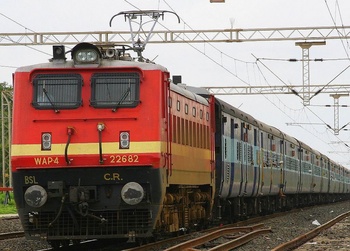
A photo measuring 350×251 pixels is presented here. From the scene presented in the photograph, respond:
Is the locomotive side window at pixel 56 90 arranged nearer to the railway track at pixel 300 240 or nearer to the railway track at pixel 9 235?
the railway track at pixel 300 240

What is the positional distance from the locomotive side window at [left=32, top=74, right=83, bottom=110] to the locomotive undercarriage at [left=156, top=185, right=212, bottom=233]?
2567 millimetres

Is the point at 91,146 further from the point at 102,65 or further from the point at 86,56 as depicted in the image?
the point at 86,56

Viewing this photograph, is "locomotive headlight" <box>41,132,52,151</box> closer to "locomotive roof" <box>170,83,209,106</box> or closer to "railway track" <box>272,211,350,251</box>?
"locomotive roof" <box>170,83,209,106</box>

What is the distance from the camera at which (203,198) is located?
67.9 feet

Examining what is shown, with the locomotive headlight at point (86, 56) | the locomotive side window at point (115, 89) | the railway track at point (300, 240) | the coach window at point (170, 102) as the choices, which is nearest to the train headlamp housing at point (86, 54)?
the locomotive headlight at point (86, 56)

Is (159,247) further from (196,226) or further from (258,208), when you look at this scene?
(258,208)

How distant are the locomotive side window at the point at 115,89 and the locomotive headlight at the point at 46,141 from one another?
0.93 metres

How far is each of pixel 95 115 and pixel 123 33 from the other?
972 inches

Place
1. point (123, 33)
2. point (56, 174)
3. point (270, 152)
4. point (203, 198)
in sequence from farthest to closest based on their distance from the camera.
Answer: point (123, 33), point (270, 152), point (203, 198), point (56, 174)

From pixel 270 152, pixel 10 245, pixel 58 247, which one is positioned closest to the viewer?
pixel 58 247

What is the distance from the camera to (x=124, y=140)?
15.4m

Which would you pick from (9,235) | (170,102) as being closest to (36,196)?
(170,102)

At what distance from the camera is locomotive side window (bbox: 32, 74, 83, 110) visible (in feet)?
51.2

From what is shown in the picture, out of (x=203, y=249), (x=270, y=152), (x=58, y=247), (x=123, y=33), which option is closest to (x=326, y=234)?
(x=203, y=249)
